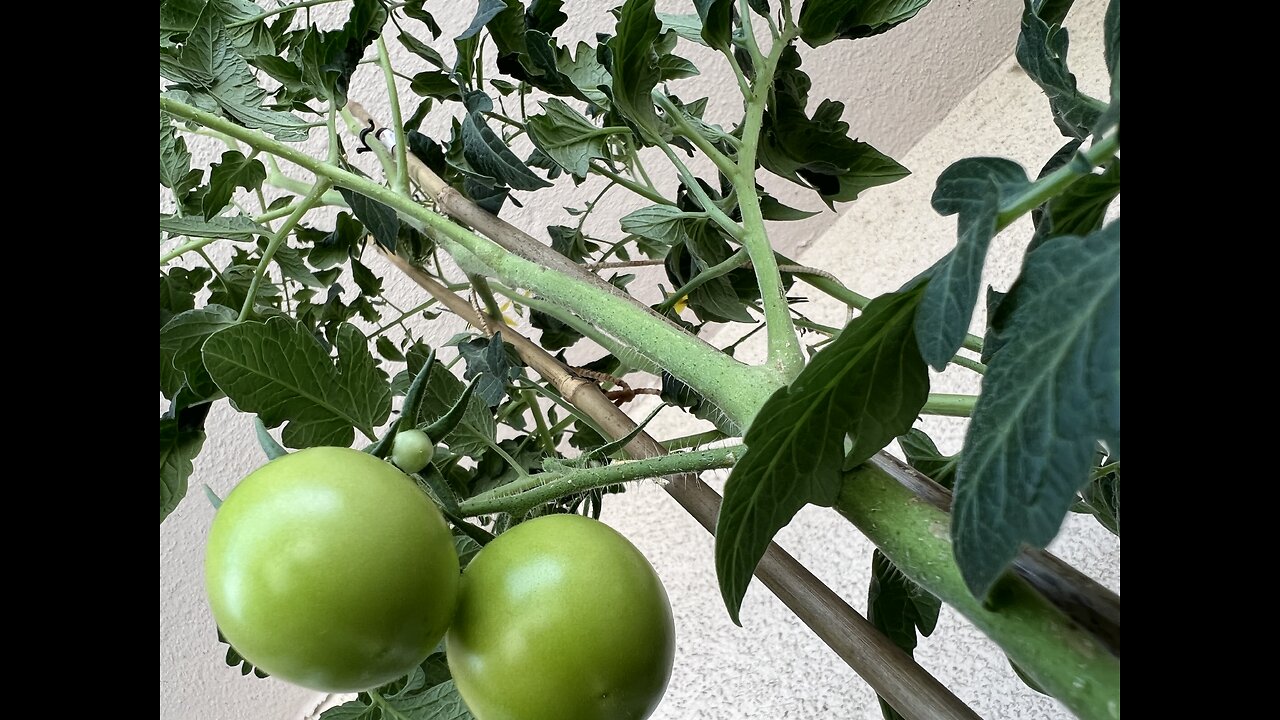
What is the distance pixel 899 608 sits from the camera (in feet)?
0.88

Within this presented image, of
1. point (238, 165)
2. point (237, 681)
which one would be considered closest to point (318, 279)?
point (238, 165)

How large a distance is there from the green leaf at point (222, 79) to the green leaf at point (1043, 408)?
0.24 meters

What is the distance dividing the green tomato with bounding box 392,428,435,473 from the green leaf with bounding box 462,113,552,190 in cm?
12

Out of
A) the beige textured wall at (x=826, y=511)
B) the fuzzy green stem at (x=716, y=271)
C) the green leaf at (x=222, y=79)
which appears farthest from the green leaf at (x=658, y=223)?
the beige textured wall at (x=826, y=511)

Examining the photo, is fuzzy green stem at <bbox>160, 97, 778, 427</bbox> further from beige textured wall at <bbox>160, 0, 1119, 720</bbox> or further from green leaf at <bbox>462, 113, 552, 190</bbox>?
beige textured wall at <bbox>160, 0, 1119, 720</bbox>

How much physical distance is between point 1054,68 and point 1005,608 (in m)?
0.13

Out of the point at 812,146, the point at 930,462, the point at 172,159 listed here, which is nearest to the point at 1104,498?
the point at 930,462

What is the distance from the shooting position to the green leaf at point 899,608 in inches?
10.3

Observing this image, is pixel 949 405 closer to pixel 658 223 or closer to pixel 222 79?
pixel 658 223

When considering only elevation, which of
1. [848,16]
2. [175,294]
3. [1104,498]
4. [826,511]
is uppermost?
[848,16]

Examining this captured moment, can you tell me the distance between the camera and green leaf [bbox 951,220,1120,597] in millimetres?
90

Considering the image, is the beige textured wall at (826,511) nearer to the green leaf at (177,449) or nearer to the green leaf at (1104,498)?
the green leaf at (1104,498)

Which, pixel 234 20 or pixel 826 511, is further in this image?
pixel 826 511
